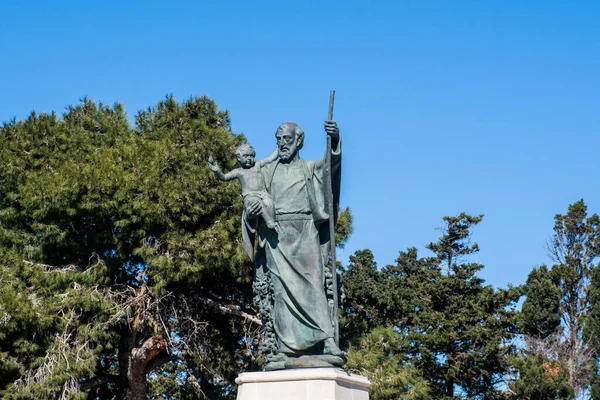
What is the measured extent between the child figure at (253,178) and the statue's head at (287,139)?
12 cm

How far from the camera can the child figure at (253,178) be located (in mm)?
8219

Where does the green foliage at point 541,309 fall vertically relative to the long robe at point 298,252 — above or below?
above

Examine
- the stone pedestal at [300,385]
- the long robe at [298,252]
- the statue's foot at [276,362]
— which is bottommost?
the stone pedestal at [300,385]

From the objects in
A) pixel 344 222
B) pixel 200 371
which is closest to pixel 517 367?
pixel 344 222

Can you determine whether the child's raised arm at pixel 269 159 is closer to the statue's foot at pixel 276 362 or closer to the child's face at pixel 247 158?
the child's face at pixel 247 158

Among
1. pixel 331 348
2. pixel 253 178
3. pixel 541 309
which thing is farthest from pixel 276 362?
pixel 541 309

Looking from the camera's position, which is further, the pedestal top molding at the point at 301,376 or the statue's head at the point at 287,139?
the statue's head at the point at 287,139

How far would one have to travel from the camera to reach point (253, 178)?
330 inches

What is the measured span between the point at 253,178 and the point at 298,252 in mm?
926

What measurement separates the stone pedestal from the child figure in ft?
4.97

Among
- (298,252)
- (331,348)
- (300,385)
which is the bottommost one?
(300,385)

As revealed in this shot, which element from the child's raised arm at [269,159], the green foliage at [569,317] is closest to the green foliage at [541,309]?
the green foliage at [569,317]

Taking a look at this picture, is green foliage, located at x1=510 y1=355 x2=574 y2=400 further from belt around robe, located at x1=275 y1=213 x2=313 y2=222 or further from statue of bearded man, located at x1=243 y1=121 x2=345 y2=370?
belt around robe, located at x1=275 y1=213 x2=313 y2=222

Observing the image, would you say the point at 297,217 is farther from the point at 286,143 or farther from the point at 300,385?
the point at 300,385
